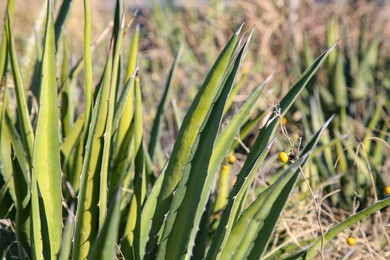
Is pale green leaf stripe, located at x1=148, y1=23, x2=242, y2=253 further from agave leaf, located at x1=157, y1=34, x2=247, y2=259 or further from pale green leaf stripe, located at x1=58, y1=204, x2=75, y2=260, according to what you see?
pale green leaf stripe, located at x1=58, y1=204, x2=75, y2=260

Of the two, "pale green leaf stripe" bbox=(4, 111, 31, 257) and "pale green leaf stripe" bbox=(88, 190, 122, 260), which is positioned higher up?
"pale green leaf stripe" bbox=(88, 190, 122, 260)

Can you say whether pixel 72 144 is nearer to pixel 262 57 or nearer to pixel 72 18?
pixel 262 57

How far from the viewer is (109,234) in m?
0.82

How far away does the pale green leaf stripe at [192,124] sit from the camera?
111 centimetres

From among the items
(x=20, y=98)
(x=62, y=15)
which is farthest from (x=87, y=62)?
(x=62, y=15)

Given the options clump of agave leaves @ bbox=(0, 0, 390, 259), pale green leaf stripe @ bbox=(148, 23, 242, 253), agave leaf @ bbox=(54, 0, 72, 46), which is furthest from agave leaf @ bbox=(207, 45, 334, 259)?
agave leaf @ bbox=(54, 0, 72, 46)

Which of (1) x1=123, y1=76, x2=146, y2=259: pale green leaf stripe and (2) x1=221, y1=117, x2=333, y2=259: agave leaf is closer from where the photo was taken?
(2) x1=221, y1=117, x2=333, y2=259: agave leaf

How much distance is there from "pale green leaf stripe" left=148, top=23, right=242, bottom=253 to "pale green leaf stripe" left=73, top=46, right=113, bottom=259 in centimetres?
13

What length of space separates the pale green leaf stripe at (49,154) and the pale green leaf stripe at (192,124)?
0.21 metres

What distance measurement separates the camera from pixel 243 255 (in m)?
1.16

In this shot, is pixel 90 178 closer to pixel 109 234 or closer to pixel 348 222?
pixel 109 234

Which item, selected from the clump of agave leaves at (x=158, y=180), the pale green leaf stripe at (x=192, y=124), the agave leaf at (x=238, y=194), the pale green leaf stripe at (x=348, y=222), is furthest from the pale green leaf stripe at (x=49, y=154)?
the pale green leaf stripe at (x=348, y=222)

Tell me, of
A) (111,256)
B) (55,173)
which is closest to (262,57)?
(55,173)

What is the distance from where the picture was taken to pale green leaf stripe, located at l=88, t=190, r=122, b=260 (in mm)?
792
